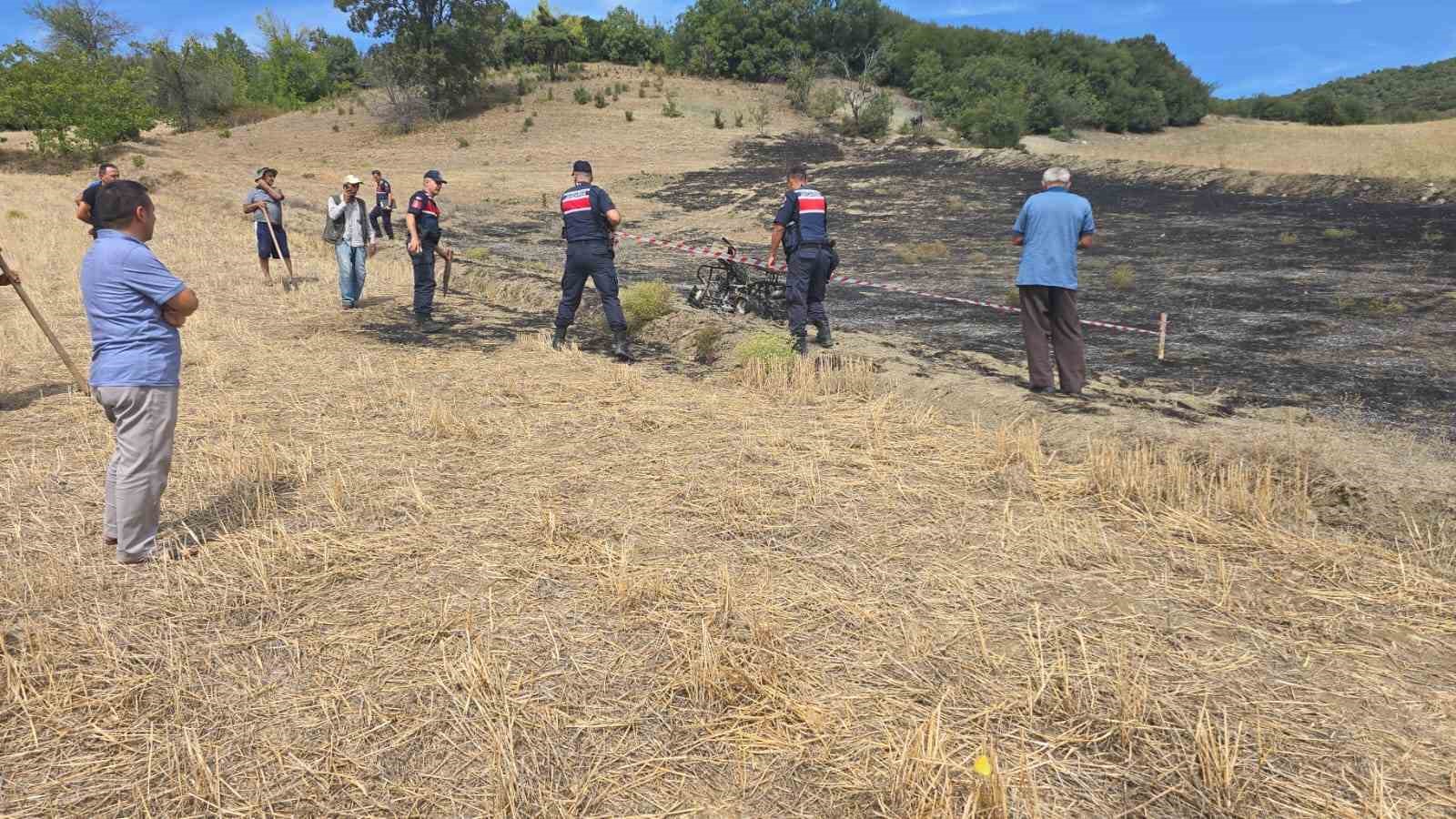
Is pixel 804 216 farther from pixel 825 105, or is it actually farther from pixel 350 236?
pixel 825 105

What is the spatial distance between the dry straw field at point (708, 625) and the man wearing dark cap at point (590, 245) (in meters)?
2.10

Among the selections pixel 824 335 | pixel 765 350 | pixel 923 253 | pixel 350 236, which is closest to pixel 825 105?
pixel 923 253

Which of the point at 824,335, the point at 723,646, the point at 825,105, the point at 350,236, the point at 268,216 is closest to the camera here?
the point at 723,646

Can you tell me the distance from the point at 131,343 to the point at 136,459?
1.76ft

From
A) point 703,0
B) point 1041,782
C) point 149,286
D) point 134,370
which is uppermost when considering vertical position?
point 703,0

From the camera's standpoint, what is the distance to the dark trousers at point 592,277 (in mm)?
8016

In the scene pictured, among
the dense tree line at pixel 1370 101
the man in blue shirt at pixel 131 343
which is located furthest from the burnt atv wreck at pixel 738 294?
the dense tree line at pixel 1370 101

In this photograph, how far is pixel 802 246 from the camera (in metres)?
8.22

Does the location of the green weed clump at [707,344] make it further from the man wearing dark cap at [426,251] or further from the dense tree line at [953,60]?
the dense tree line at [953,60]

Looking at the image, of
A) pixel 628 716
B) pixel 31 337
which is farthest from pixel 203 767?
pixel 31 337

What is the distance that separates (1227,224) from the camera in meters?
17.6

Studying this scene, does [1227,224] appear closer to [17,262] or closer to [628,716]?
[628,716]

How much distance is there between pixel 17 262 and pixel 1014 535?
15.7 m

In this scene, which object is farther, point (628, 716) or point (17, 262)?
point (17, 262)
